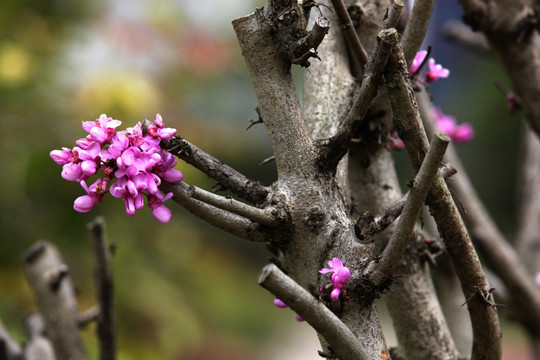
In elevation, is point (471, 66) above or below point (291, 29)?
above

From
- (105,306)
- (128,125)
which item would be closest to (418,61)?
(105,306)

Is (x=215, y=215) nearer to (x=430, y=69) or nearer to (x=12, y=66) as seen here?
(x=430, y=69)

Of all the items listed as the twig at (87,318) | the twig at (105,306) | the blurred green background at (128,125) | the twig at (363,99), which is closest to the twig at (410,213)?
the twig at (363,99)

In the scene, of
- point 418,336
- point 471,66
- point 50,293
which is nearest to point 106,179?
point 418,336

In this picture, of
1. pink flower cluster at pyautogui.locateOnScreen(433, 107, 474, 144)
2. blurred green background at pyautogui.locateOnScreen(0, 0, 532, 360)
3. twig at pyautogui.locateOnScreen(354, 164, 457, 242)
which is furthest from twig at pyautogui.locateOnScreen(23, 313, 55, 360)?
pink flower cluster at pyautogui.locateOnScreen(433, 107, 474, 144)

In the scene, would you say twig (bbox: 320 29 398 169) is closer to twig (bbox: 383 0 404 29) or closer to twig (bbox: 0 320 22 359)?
twig (bbox: 383 0 404 29)

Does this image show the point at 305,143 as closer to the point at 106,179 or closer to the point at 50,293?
the point at 106,179
